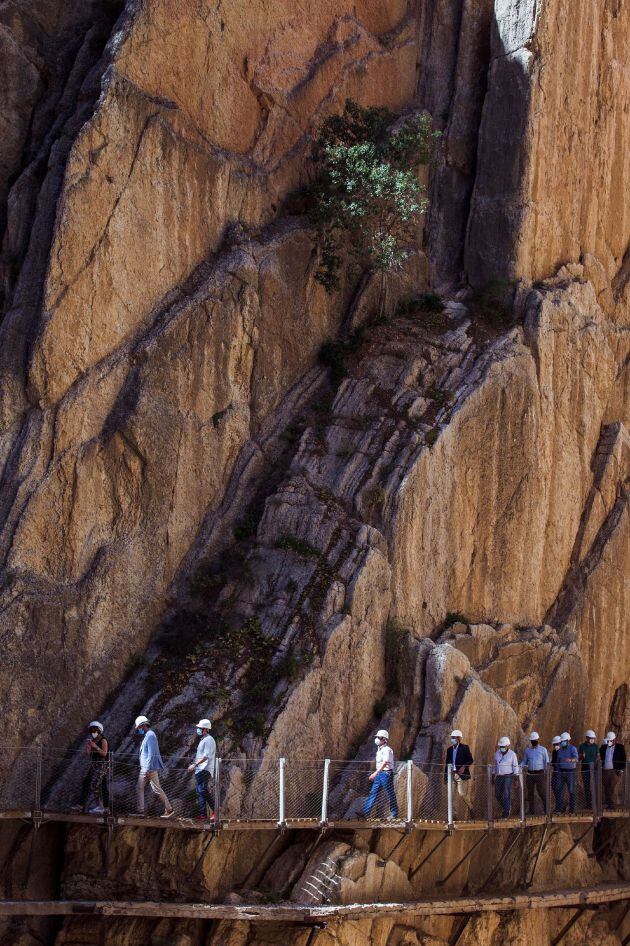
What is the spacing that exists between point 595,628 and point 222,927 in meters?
13.7

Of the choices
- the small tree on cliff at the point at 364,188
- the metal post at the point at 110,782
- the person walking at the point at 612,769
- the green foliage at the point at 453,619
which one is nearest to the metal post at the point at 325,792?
the metal post at the point at 110,782

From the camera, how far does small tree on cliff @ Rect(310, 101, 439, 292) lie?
38.0 meters

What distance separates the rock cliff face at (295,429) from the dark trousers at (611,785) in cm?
131

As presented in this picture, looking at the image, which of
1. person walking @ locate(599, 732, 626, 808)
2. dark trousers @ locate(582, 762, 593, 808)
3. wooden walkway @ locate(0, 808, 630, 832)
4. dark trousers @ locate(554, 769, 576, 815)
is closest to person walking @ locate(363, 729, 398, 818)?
wooden walkway @ locate(0, 808, 630, 832)

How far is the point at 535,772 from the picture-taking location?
33.7 meters

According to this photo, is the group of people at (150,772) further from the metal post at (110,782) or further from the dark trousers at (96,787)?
the metal post at (110,782)

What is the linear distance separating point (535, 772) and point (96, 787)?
921 centimetres

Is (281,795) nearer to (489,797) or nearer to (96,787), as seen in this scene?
(96,787)

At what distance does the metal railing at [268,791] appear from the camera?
97.8ft

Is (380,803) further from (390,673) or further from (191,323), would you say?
(191,323)

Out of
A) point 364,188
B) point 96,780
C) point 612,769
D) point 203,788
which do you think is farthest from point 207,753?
point 364,188

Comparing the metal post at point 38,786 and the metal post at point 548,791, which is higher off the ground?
the metal post at point 548,791

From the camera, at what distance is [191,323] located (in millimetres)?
35500

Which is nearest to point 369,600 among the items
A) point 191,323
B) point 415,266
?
point 191,323
